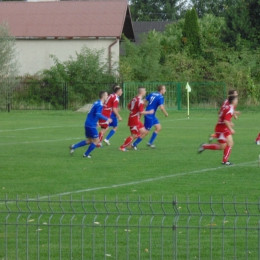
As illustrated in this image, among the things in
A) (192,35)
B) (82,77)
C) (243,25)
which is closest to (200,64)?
(192,35)

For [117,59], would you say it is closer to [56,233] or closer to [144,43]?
[144,43]

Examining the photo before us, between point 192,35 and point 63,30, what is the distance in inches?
352

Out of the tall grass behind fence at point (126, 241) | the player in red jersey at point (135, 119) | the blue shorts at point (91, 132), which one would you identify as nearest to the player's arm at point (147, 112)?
the player in red jersey at point (135, 119)

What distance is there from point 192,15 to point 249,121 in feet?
59.6

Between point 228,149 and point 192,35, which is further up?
point 192,35

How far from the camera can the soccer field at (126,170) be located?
12.0 meters

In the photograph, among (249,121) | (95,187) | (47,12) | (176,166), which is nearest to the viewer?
(95,187)

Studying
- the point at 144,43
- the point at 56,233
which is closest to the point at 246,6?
the point at 144,43

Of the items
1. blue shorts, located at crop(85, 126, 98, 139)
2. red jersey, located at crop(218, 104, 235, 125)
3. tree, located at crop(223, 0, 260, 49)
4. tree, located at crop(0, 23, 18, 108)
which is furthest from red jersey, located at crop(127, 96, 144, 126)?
tree, located at crop(223, 0, 260, 49)

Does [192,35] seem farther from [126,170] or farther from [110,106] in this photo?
[126,170]

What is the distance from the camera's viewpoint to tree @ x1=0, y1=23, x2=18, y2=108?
42.1 meters

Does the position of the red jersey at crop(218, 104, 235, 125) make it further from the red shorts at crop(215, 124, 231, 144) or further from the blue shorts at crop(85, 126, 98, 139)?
the blue shorts at crop(85, 126, 98, 139)

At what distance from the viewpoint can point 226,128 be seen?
15.9 metres

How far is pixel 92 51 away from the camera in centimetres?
4653
